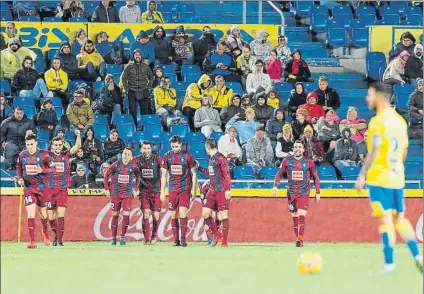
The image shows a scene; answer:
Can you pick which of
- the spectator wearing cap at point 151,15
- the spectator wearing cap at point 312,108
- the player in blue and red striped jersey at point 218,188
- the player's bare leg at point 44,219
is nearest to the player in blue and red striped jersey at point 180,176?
the player in blue and red striped jersey at point 218,188

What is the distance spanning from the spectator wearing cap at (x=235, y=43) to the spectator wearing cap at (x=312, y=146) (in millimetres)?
3146

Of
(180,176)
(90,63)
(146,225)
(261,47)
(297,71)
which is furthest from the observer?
(297,71)

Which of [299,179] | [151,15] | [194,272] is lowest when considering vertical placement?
[194,272]

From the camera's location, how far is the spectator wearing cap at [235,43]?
2464 centimetres

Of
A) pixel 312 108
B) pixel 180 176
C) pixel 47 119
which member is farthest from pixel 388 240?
pixel 47 119

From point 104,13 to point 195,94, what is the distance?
310cm

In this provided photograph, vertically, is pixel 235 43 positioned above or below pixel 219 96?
above

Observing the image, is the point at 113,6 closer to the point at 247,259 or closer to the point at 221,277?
the point at 247,259

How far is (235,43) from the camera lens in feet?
80.9

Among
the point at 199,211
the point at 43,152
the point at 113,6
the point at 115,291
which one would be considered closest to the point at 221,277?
the point at 115,291

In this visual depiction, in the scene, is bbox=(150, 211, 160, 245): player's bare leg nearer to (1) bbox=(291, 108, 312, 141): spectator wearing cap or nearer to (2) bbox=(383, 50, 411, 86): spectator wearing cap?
(1) bbox=(291, 108, 312, 141): spectator wearing cap

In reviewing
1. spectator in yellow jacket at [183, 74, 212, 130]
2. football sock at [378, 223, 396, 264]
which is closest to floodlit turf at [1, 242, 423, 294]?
football sock at [378, 223, 396, 264]

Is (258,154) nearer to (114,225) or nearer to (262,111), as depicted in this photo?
(262,111)

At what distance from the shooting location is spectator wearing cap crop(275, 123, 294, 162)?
22.4m
